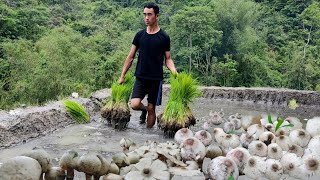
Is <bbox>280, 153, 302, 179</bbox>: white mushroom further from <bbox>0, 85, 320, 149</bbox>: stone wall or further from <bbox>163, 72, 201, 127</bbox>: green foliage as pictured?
<bbox>0, 85, 320, 149</bbox>: stone wall

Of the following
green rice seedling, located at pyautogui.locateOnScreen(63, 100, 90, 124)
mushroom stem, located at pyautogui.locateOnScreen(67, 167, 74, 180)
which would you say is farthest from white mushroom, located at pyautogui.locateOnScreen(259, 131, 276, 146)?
green rice seedling, located at pyautogui.locateOnScreen(63, 100, 90, 124)

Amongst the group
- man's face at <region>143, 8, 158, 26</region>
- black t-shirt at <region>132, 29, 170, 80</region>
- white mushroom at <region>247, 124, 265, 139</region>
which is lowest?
white mushroom at <region>247, 124, 265, 139</region>

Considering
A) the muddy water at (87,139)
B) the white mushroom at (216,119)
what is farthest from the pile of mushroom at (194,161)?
the white mushroom at (216,119)

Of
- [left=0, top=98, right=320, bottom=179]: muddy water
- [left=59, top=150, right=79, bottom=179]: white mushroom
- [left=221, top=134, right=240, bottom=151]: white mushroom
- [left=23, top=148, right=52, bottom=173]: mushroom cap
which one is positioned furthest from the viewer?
[left=0, top=98, right=320, bottom=179]: muddy water

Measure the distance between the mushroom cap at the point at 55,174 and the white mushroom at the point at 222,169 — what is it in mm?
843

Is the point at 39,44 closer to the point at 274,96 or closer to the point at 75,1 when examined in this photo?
the point at 274,96

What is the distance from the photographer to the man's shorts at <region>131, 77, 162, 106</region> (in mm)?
5270

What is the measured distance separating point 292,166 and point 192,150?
648 mm

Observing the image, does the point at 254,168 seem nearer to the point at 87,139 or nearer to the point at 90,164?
the point at 90,164

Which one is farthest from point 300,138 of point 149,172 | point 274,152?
point 149,172

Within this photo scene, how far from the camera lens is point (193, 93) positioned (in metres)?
5.06

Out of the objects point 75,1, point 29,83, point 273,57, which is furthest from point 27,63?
point 75,1

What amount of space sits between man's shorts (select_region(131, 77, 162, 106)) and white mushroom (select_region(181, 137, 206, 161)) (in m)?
2.19

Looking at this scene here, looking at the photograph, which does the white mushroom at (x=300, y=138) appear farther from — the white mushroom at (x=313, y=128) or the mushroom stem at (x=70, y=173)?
the mushroom stem at (x=70, y=173)
